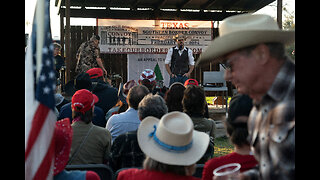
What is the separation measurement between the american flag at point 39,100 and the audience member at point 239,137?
1192 millimetres

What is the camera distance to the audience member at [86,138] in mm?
3879

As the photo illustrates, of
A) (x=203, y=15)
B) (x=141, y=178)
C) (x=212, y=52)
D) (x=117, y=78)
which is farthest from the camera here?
(x=203, y=15)

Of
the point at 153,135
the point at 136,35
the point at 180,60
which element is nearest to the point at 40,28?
the point at 153,135

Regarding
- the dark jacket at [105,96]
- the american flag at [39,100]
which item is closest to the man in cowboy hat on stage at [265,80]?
the american flag at [39,100]

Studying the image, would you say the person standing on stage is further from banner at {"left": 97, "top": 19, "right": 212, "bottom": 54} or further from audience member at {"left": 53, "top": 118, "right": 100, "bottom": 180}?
audience member at {"left": 53, "top": 118, "right": 100, "bottom": 180}

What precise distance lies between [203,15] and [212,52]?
13.4 metres

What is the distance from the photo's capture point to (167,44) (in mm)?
14750

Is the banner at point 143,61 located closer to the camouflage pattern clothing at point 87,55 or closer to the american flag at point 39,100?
the camouflage pattern clothing at point 87,55

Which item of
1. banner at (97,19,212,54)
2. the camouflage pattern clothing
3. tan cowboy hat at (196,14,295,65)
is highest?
banner at (97,19,212,54)

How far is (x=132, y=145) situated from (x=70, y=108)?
1736 mm

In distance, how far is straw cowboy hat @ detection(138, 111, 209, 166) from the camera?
92.9 inches

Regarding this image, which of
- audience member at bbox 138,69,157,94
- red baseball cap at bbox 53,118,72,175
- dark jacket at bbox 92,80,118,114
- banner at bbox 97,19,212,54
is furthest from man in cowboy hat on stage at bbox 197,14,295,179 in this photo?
banner at bbox 97,19,212,54
